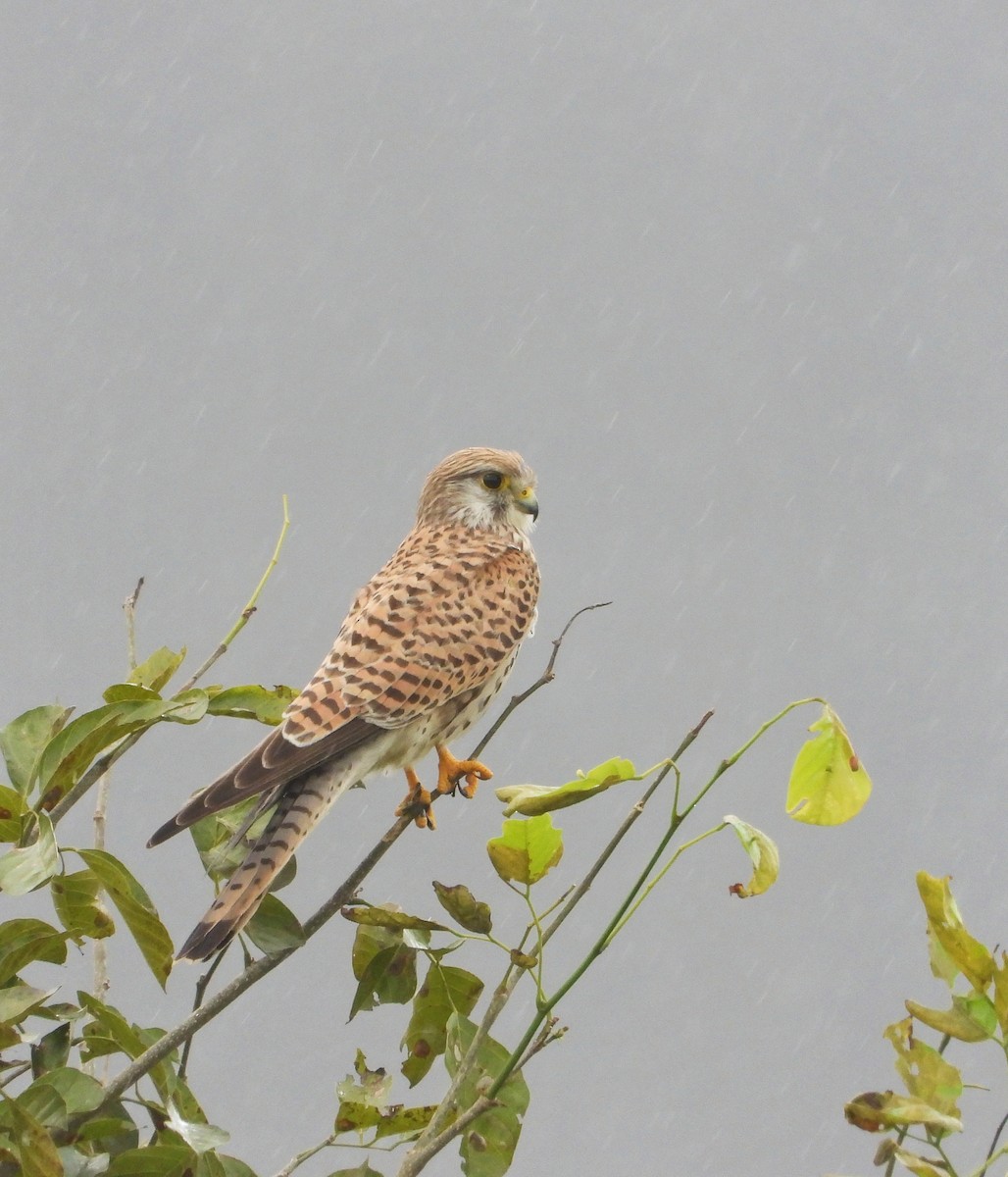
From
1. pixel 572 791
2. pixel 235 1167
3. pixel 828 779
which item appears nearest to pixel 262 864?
pixel 235 1167

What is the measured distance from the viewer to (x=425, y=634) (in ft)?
7.64

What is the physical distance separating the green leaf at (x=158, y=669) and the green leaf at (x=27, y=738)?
12 cm

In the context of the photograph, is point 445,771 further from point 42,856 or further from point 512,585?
point 42,856

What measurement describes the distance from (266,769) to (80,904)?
1.22 ft

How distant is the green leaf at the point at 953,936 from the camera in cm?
101

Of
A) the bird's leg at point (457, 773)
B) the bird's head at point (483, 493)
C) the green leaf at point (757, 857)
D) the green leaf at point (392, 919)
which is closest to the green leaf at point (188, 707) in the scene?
the green leaf at point (392, 919)

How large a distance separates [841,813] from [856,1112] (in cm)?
22

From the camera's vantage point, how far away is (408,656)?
226 centimetres

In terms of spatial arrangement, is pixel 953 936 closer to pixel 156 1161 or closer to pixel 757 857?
pixel 757 857

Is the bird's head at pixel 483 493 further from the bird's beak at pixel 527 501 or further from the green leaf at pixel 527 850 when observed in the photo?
the green leaf at pixel 527 850

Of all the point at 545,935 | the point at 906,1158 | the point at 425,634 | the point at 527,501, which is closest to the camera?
the point at 906,1158

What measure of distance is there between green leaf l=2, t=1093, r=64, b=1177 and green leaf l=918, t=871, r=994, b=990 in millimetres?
696

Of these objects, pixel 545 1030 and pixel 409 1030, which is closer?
pixel 545 1030

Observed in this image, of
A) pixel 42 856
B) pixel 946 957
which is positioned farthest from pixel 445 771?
pixel 946 957
